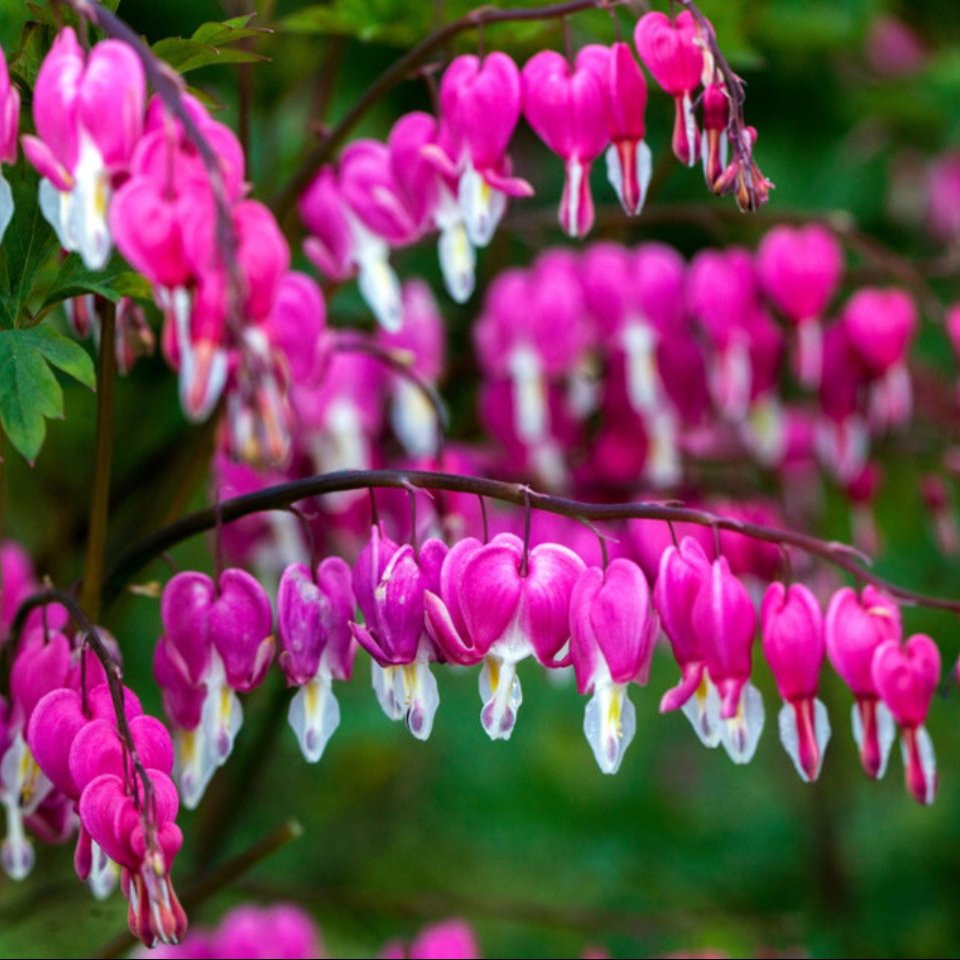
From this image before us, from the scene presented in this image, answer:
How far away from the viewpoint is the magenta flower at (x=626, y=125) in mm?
1189

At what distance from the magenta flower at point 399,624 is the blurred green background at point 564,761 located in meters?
0.66

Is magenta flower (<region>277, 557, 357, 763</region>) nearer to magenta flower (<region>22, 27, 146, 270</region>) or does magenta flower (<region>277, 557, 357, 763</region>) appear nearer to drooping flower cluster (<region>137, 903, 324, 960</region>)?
magenta flower (<region>22, 27, 146, 270</region>)

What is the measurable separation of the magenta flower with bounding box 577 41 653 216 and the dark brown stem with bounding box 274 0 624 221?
0.05m

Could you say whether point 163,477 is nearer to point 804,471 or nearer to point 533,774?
point 804,471

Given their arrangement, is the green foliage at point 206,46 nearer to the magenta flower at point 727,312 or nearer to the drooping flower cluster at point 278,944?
the magenta flower at point 727,312

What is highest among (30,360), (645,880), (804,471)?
(30,360)

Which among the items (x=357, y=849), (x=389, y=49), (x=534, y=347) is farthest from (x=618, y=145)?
(x=357, y=849)

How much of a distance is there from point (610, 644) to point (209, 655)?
302mm

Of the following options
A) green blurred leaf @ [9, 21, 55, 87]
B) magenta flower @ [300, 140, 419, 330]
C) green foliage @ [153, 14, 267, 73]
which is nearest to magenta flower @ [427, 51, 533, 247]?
magenta flower @ [300, 140, 419, 330]

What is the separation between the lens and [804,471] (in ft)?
6.67

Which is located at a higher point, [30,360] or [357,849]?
[30,360]

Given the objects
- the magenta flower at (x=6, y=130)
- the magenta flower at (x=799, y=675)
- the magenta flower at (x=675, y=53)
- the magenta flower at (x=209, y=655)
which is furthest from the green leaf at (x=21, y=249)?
the magenta flower at (x=799, y=675)

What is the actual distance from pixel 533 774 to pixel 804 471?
114 centimetres

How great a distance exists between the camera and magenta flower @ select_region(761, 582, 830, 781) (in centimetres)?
111
